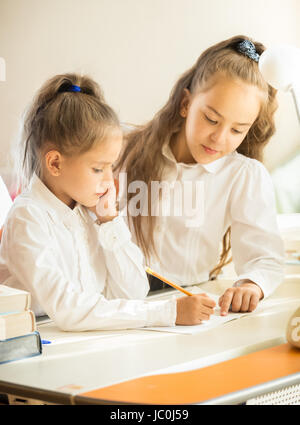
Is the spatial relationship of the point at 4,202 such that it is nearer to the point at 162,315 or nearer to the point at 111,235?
the point at 111,235

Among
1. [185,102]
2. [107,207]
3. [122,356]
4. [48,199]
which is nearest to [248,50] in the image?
[185,102]

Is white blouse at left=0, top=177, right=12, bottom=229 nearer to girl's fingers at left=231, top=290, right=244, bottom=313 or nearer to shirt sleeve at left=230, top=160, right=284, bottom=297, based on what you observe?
girl's fingers at left=231, top=290, right=244, bottom=313

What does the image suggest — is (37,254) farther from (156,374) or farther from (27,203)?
(156,374)

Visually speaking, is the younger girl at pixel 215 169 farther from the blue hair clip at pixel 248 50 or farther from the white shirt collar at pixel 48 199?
the white shirt collar at pixel 48 199

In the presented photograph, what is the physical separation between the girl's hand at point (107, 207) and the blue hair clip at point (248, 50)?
58 centimetres

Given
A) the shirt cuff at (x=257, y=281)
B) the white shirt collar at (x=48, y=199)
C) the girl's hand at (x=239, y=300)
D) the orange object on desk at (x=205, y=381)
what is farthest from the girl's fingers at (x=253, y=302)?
the white shirt collar at (x=48, y=199)

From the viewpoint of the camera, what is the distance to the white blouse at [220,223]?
1808mm

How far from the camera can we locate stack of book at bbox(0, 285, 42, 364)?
1.13 m

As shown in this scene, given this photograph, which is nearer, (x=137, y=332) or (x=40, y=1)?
(x=137, y=332)

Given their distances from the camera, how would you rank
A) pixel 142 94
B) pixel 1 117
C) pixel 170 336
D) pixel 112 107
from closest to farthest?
pixel 170 336
pixel 1 117
pixel 112 107
pixel 142 94

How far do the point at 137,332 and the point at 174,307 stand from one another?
0.34ft

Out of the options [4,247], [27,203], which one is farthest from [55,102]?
[4,247]

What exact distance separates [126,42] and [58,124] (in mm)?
344

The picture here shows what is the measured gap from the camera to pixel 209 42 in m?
1.80
